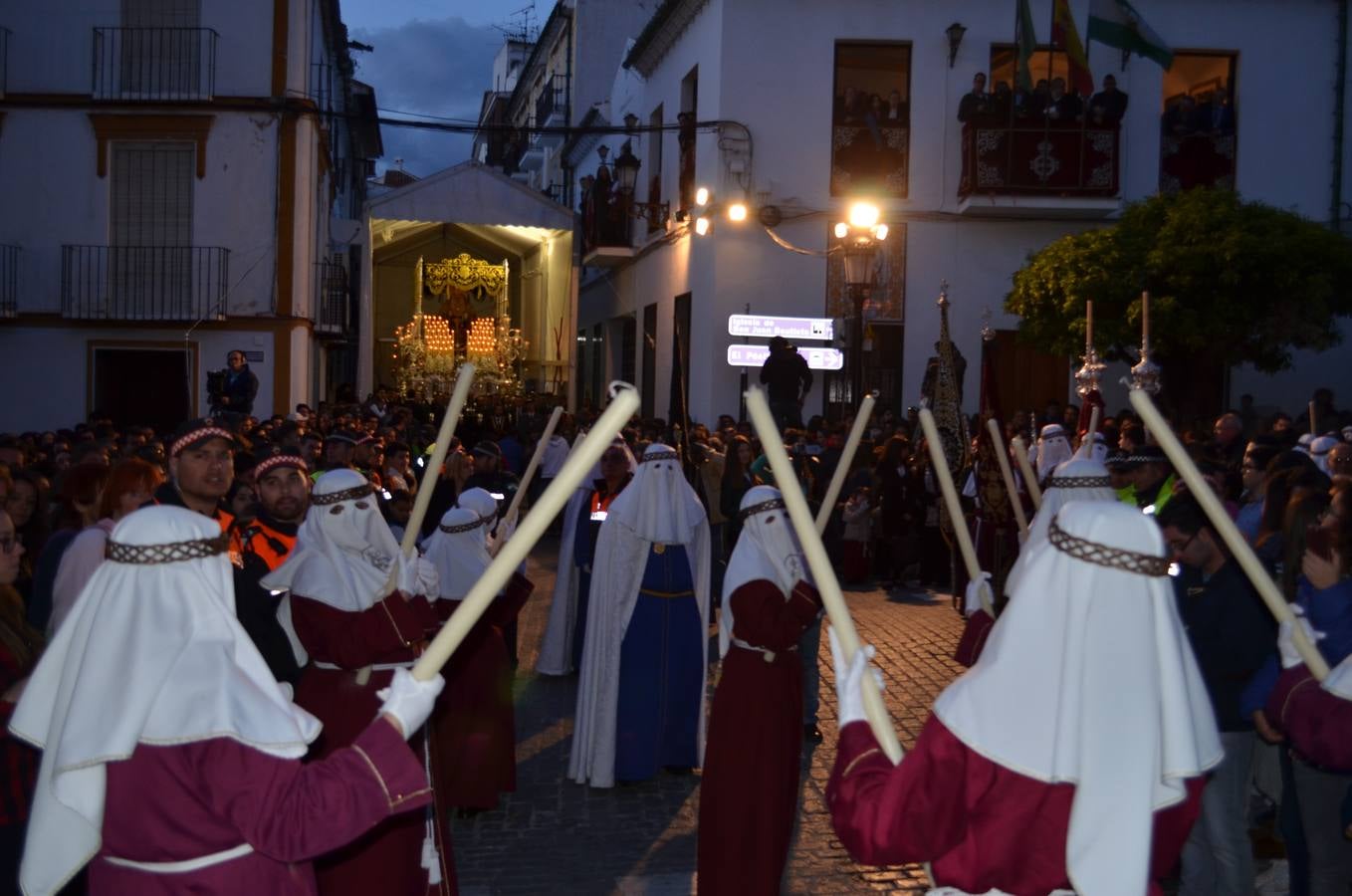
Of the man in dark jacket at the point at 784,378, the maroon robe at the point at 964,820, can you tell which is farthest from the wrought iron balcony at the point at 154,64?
the maroon robe at the point at 964,820

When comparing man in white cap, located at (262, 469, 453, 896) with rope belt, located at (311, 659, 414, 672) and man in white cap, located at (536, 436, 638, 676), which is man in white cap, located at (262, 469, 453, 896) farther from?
man in white cap, located at (536, 436, 638, 676)

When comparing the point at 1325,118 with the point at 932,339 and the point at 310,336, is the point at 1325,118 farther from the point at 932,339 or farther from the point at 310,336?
the point at 310,336

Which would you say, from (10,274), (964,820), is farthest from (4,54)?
(964,820)

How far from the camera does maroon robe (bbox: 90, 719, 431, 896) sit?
120 inches

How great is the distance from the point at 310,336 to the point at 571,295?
6244 millimetres

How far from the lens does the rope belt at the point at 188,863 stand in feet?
10.3

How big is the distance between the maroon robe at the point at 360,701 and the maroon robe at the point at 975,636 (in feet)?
7.49

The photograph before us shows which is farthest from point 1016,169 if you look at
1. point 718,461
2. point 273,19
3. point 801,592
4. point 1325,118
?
point 801,592

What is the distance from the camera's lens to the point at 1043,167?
20.8 meters

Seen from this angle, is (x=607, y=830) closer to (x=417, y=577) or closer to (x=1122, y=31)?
(x=417, y=577)

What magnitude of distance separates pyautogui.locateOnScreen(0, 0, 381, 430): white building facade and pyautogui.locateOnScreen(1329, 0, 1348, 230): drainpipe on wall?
54.3 ft

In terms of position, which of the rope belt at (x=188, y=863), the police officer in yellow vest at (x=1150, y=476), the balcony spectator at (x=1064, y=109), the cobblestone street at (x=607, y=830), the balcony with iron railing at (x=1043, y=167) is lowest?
the cobblestone street at (x=607, y=830)

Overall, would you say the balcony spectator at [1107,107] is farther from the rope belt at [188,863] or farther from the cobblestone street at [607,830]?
the rope belt at [188,863]

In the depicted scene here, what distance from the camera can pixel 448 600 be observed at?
781 cm
